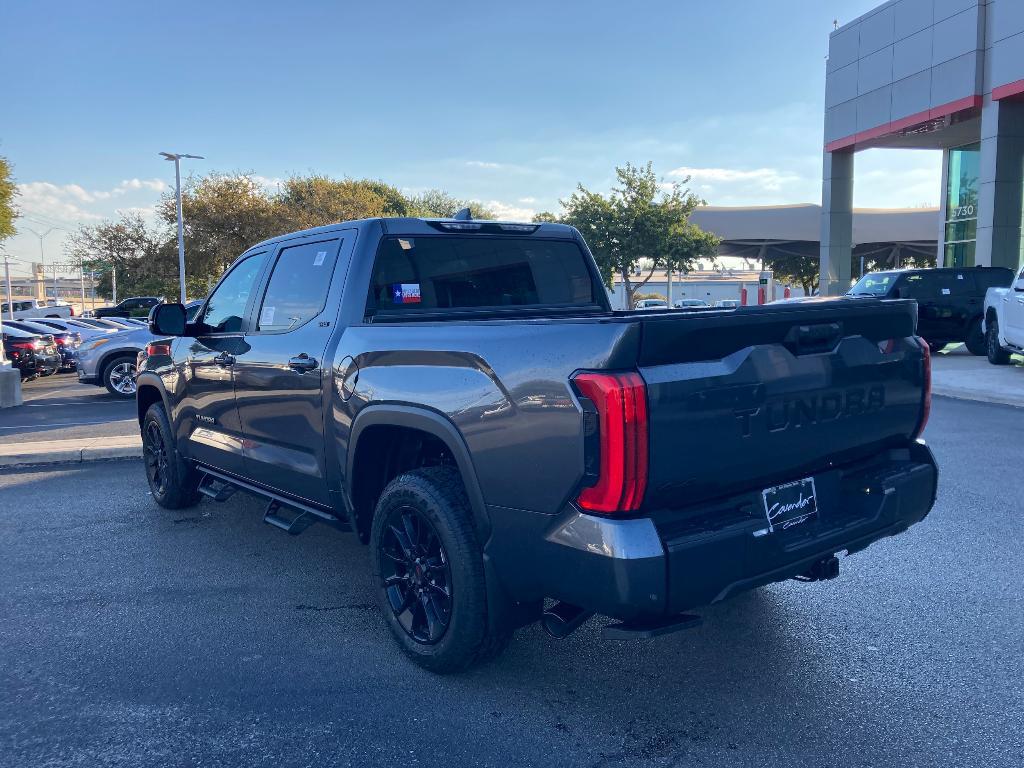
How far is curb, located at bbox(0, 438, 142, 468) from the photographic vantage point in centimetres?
837

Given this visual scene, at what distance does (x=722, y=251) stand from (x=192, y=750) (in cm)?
5930

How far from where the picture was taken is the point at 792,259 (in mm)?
67000

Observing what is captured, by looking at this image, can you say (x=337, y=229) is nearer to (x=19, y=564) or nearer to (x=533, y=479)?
(x=533, y=479)

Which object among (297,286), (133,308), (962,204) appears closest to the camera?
(297,286)

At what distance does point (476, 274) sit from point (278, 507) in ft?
5.98

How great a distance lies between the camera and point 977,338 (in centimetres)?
1825

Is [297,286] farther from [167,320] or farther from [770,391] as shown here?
[770,391]

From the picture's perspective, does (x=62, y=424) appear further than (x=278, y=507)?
Yes

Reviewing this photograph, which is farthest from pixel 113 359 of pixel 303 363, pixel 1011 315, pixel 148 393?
pixel 1011 315

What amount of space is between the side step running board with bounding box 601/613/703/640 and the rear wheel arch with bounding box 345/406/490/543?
3.06ft

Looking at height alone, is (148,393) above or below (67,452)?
above

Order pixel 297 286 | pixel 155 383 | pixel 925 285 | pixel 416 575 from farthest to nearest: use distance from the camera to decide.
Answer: pixel 925 285 < pixel 155 383 < pixel 297 286 < pixel 416 575

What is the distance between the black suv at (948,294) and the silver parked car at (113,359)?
14895mm

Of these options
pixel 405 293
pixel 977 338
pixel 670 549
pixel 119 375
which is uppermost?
pixel 405 293
